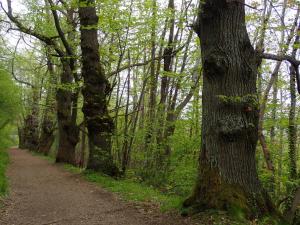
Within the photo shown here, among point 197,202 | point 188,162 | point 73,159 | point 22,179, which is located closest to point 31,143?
point 73,159

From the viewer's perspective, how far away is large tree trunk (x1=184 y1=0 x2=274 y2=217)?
568 cm

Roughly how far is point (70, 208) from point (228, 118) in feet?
12.2

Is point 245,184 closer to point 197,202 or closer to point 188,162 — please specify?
point 197,202

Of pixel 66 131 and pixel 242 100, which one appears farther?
pixel 66 131

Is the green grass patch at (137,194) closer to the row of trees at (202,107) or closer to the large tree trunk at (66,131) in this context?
the row of trees at (202,107)

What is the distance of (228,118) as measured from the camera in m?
5.80

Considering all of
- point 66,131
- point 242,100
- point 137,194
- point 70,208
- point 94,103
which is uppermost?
point 94,103

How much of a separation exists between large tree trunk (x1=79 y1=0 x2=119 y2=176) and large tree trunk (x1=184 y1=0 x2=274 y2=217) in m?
5.75

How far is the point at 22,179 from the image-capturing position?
36.9 feet

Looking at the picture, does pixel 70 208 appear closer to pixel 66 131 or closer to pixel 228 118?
pixel 228 118

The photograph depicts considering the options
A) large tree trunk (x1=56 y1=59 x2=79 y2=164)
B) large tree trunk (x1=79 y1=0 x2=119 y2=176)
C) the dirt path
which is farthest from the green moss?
large tree trunk (x1=56 y1=59 x2=79 y2=164)

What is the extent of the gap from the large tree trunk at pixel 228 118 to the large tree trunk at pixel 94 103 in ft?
18.9

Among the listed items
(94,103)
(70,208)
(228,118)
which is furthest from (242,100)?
(94,103)

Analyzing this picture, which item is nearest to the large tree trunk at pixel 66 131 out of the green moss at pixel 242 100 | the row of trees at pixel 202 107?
the row of trees at pixel 202 107
